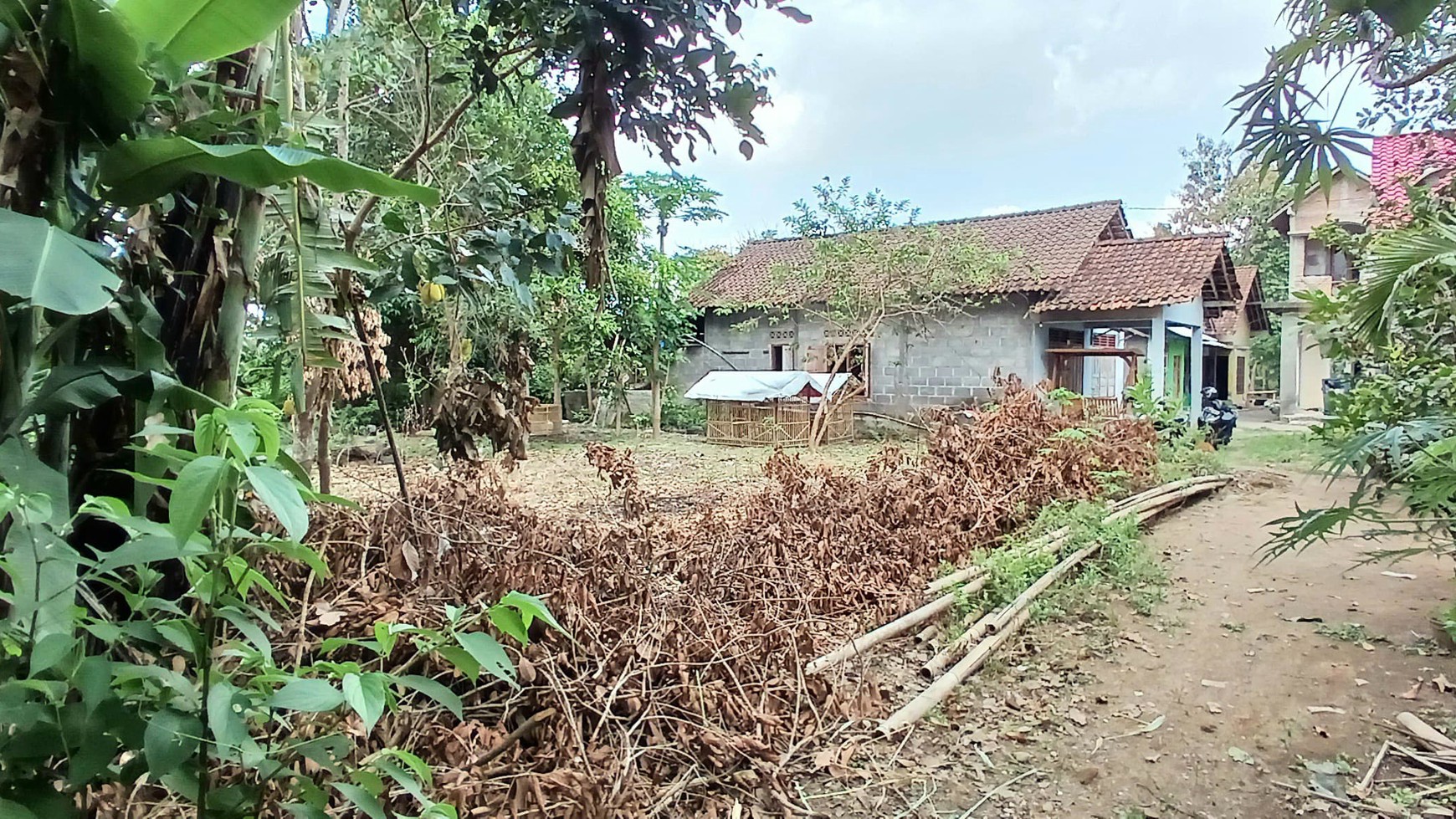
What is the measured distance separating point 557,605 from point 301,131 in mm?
1635

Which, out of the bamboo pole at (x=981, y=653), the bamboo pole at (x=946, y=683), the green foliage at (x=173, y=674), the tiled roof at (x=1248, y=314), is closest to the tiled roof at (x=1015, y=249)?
the tiled roof at (x=1248, y=314)

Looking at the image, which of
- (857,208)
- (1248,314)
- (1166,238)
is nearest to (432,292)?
(857,208)

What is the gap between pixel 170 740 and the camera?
105 centimetres

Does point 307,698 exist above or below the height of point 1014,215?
below

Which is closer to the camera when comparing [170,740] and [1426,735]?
[170,740]

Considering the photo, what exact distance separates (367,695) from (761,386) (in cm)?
1148

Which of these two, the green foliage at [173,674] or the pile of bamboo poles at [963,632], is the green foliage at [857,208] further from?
the green foliage at [173,674]

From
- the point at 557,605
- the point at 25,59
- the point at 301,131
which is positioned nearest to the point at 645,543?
the point at 557,605

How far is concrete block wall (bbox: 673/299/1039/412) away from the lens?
42.9 feet

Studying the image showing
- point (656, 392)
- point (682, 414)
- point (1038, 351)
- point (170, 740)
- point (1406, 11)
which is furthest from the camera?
point (682, 414)

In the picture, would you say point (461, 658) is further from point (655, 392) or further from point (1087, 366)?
point (1087, 366)

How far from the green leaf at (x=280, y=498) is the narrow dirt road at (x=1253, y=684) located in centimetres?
252

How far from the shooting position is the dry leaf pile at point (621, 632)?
2.09 m

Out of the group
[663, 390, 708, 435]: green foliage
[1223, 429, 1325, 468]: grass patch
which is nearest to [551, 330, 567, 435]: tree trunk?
[663, 390, 708, 435]: green foliage
